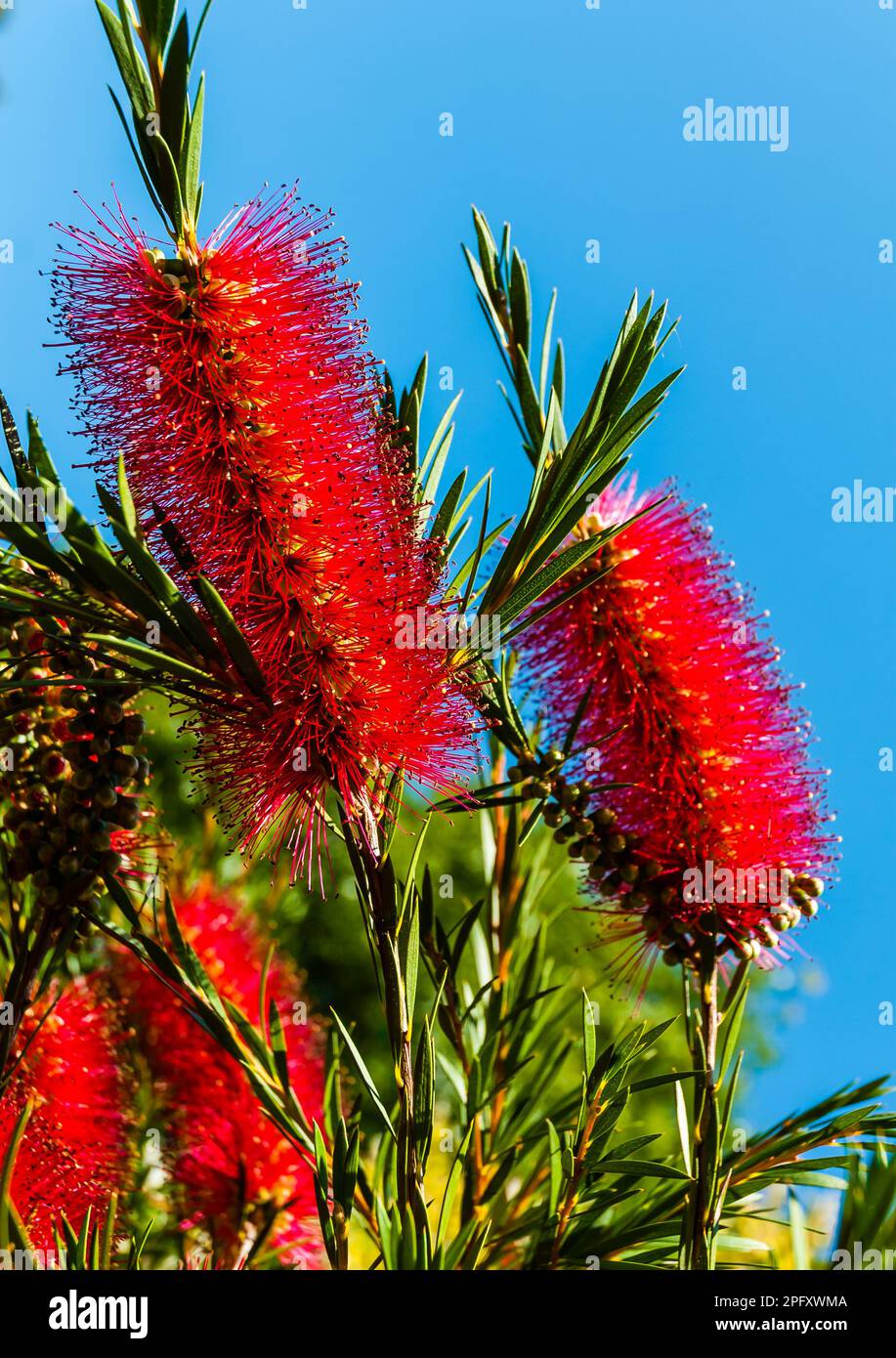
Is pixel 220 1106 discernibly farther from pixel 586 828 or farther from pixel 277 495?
pixel 277 495

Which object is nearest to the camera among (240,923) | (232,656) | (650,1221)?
(232,656)

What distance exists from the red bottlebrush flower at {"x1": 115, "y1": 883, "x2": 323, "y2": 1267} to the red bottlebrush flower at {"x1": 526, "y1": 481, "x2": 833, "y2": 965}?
27 centimetres

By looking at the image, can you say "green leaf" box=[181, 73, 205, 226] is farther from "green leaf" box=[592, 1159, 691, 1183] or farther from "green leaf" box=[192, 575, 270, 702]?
"green leaf" box=[592, 1159, 691, 1183]

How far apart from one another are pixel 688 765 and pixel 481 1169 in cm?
23

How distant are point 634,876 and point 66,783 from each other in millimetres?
261

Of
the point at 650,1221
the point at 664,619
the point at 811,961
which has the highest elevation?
the point at 664,619

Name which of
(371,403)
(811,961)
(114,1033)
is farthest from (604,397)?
(114,1033)

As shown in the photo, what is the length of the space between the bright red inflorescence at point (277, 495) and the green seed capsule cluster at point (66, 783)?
53mm

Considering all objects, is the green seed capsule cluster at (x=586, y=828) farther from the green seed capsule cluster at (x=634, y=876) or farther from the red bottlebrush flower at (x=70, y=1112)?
the red bottlebrush flower at (x=70, y=1112)

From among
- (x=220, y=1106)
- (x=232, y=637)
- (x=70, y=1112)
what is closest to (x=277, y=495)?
(x=232, y=637)

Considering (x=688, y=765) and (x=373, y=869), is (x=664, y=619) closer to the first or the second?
(x=688, y=765)

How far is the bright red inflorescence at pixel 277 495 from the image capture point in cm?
45

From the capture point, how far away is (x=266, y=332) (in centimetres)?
47

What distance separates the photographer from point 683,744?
0.59 m
